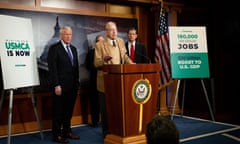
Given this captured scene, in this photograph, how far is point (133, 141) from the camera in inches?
127

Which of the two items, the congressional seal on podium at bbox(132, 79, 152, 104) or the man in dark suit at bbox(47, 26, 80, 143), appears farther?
the man in dark suit at bbox(47, 26, 80, 143)

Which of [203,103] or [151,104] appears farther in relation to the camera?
[203,103]

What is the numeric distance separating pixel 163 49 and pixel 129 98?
2347 mm

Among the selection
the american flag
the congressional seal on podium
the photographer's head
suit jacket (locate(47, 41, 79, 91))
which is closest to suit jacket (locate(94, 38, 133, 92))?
the congressional seal on podium

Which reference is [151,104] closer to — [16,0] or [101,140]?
[101,140]

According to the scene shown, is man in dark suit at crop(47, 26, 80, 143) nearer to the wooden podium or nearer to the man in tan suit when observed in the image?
the man in tan suit

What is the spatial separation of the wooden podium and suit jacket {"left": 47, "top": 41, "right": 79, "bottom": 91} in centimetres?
81

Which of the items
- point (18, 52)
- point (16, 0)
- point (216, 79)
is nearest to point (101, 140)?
point (18, 52)

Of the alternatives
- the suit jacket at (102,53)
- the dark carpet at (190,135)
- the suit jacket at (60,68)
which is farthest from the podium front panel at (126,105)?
the suit jacket at (60,68)

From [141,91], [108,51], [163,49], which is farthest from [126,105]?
[163,49]

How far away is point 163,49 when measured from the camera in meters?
5.29

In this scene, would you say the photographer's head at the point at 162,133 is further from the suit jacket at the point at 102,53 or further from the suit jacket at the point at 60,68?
the suit jacket at the point at 60,68

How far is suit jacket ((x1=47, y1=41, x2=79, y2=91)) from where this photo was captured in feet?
12.6

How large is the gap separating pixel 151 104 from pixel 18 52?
5.64 feet
